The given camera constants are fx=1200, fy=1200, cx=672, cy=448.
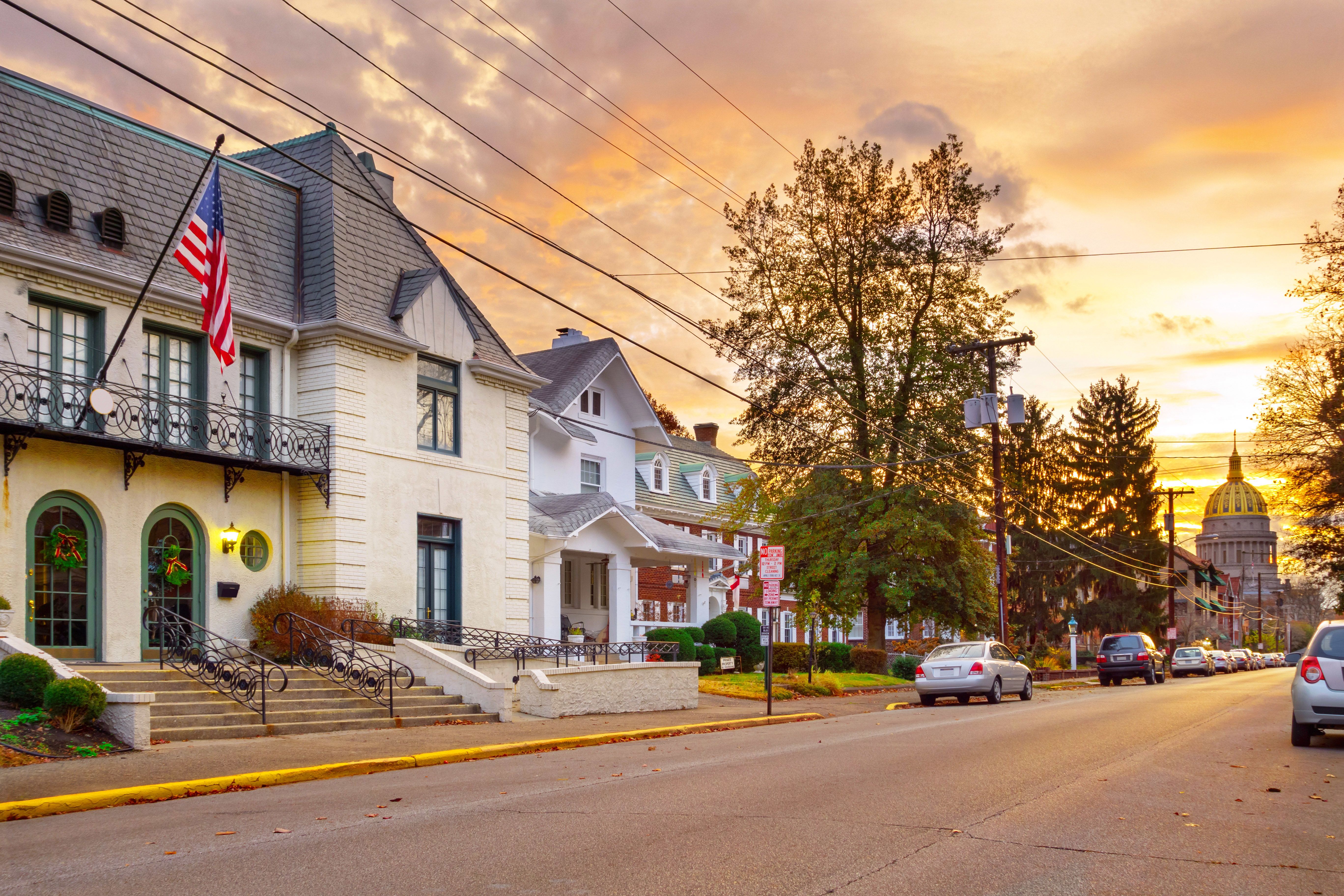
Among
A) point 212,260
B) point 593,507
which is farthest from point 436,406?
point 593,507

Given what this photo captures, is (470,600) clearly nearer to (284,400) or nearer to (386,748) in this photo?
(284,400)

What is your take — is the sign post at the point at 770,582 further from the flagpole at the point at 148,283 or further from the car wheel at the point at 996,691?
the flagpole at the point at 148,283

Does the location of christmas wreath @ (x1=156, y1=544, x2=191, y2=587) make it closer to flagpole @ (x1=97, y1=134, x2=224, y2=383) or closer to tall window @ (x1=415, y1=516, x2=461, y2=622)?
flagpole @ (x1=97, y1=134, x2=224, y2=383)

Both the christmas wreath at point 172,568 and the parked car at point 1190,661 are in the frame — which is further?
the parked car at point 1190,661

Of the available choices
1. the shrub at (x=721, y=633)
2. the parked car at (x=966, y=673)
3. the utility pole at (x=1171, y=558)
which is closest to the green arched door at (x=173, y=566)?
the parked car at (x=966, y=673)

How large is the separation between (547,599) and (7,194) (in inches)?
630

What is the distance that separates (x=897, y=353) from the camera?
130ft

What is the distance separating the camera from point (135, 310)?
17078mm

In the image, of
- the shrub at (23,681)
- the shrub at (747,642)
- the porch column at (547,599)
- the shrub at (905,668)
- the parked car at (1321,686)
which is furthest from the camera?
the shrub at (905,668)

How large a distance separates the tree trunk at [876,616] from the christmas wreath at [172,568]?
23386 millimetres

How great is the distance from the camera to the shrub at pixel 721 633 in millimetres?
35594

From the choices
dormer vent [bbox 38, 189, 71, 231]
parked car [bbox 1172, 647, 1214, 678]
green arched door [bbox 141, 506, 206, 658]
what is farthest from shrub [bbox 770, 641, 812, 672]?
parked car [bbox 1172, 647, 1214, 678]

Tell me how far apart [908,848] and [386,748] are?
8698 mm

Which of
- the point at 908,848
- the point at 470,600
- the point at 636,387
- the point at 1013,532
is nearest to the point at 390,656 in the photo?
the point at 470,600
